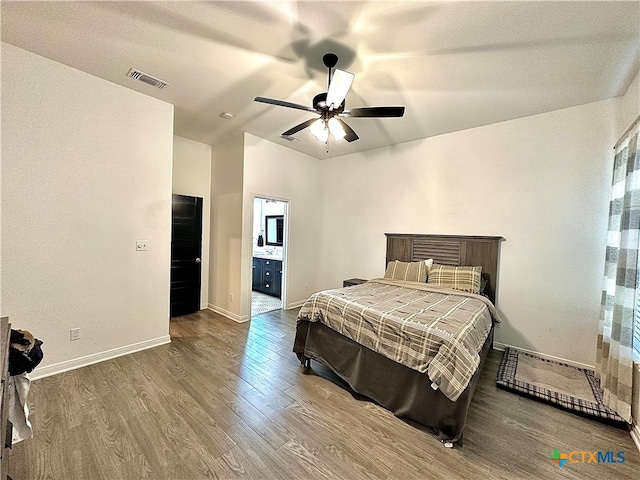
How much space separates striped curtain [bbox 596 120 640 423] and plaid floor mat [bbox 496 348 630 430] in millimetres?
91

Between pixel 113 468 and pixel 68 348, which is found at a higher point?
pixel 68 348

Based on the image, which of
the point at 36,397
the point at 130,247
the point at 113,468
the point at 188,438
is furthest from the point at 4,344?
the point at 130,247

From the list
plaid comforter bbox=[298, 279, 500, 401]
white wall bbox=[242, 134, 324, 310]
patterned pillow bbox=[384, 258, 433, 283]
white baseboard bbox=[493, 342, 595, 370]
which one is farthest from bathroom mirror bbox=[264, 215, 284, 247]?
white baseboard bbox=[493, 342, 595, 370]

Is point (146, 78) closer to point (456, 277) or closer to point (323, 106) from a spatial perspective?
point (323, 106)

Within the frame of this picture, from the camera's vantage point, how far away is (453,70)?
2.38m

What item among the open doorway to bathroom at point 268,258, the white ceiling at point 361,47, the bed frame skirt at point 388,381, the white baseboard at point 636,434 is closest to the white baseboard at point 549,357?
the white baseboard at point 636,434

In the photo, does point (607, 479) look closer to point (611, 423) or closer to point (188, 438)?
point (611, 423)

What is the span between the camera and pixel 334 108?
2271 millimetres

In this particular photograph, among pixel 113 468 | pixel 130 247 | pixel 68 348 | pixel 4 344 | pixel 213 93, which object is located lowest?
pixel 113 468

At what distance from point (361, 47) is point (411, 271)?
2.67 m

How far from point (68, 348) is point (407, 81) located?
4.14 m

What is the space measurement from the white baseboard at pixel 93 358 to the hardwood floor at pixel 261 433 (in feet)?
0.29

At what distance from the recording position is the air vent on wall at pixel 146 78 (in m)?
2.57

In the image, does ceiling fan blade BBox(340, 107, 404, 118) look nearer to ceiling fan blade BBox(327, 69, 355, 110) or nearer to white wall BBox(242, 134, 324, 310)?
ceiling fan blade BBox(327, 69, 355, 110)
